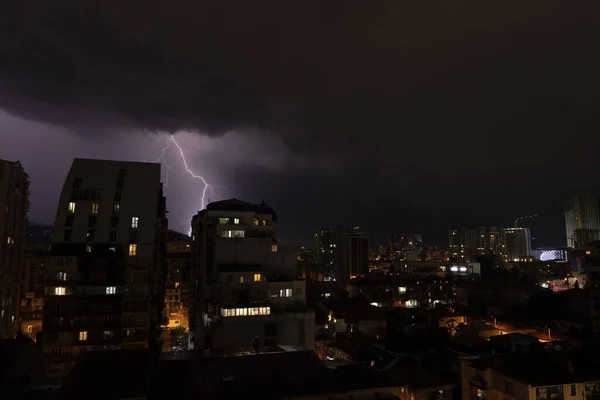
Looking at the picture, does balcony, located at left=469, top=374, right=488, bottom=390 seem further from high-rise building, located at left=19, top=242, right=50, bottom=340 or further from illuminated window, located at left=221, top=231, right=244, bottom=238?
high-rise building, located at left=19, top=242, right=50, bottom=340

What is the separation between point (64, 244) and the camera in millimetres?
41969

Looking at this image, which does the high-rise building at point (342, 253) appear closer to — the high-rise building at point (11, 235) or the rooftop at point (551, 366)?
the high-rise building at point (11, 235)

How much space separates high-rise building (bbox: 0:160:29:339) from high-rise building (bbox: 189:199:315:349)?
18754 millimetres

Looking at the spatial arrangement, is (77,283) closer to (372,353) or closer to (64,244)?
(64,244)

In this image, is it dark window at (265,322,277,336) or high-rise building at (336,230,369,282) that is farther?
high-rise building at (336,230,369,282)

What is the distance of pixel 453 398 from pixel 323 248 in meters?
145

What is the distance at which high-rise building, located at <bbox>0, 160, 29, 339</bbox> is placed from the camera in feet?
129

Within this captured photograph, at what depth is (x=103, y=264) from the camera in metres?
41.6

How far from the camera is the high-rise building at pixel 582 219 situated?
165750mm

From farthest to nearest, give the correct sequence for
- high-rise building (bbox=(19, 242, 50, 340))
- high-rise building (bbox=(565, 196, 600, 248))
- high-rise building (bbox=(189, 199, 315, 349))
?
high-rise building (bbox=(565, 196, 600, 248))
high-rise building (bbox=(19, 242, 50, 340))
high-rise building (bbox=(189, 199, 315, 349))

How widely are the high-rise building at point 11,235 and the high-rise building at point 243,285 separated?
1875cm

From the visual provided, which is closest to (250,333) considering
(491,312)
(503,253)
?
(491,312)

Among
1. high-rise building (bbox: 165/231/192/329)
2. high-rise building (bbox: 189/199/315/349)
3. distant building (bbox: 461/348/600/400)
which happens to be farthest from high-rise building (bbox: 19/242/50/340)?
distant building (bbox: 461/348/600/400)

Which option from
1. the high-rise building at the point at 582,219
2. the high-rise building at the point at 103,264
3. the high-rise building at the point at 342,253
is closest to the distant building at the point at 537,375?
the high-rise building at the point at 103,264
